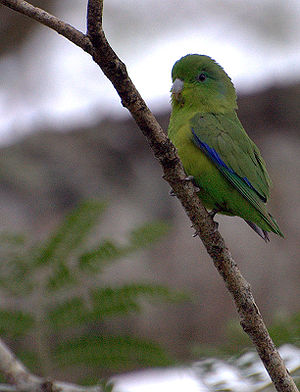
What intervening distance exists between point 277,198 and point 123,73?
145 inches

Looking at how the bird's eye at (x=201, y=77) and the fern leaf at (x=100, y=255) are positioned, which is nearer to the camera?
the fern leaf at (x=100, y=255)

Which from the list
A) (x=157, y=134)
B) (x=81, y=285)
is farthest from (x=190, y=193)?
(x=81, y=285)

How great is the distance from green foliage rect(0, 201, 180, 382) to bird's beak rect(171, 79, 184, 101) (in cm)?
73

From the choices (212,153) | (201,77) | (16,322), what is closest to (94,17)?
(212,153)

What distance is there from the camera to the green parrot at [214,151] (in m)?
3.17

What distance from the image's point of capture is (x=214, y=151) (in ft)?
10.5

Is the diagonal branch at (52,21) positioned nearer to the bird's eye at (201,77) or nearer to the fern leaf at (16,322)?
the fern leaf at (16,322)

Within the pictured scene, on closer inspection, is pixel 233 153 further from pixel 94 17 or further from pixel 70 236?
pixel 94 17

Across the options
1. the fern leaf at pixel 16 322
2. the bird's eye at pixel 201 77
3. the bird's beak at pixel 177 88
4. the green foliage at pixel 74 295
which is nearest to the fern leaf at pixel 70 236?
the green foliage at pixel 74 295

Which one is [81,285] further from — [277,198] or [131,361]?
[277,198]

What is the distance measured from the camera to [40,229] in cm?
500

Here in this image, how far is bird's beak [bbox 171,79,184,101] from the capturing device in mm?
3541

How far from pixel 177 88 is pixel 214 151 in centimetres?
53

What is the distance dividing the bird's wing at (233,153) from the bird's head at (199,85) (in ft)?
0.39
